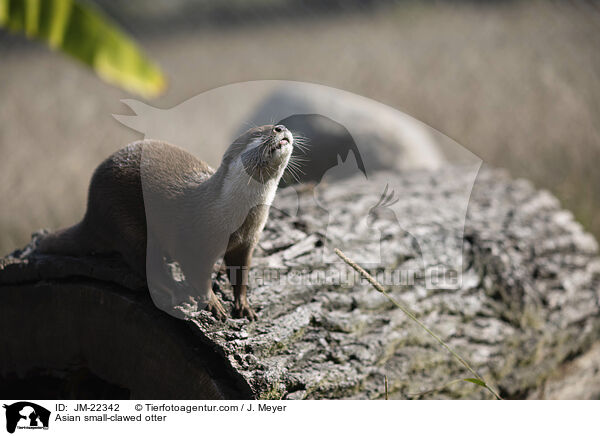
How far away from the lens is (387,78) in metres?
4.54

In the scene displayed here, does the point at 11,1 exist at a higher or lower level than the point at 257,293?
higher

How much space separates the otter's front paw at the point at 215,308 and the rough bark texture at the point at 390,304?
0.07 ft

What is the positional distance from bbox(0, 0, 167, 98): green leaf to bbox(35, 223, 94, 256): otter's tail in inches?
26.9

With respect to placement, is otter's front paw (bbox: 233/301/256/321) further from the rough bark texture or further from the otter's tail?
Answer: the otter's tail

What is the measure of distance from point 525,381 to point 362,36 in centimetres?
409

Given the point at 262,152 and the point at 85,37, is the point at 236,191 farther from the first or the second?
the point at 85,37

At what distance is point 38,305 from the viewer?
5.24ft

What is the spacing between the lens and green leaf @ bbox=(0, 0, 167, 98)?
96cm

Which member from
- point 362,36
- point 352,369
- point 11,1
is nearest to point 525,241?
point 352,369
